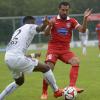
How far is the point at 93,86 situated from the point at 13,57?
3733 mm

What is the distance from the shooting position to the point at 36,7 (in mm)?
57312

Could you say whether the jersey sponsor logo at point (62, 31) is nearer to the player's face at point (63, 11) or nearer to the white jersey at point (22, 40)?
the player's face at point (63, 11)

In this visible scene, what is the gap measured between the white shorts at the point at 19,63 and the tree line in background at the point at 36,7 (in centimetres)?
4424

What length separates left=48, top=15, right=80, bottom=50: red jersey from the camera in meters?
10.8

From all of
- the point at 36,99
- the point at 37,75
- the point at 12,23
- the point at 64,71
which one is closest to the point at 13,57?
the point at 36,99

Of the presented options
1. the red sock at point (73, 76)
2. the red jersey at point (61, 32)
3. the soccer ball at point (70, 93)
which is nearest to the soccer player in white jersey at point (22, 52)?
the soccer ball at point (70, 93)

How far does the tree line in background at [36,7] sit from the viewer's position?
5475 centimetres

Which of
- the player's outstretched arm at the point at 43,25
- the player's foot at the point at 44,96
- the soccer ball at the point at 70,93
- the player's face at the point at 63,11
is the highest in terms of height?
the player's face at the point at 63,11

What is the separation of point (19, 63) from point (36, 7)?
48295 mm

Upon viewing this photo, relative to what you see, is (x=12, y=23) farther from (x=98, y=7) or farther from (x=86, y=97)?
(x=86, y=97)

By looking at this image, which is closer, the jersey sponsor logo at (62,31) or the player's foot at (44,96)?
the player's foot at (44,96)

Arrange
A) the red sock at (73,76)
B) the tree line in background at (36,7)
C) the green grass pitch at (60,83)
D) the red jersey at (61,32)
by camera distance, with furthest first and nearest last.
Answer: the tree line in background at (36,7) < the green grass pitch at (60,83) < the red jersey at (61,32) < the red sock at (73,76)

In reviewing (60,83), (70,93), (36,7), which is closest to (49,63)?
(70,93)

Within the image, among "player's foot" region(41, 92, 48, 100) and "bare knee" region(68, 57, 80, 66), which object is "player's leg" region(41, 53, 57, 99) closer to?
"player's foot" region(41, 92, 48, 100)
